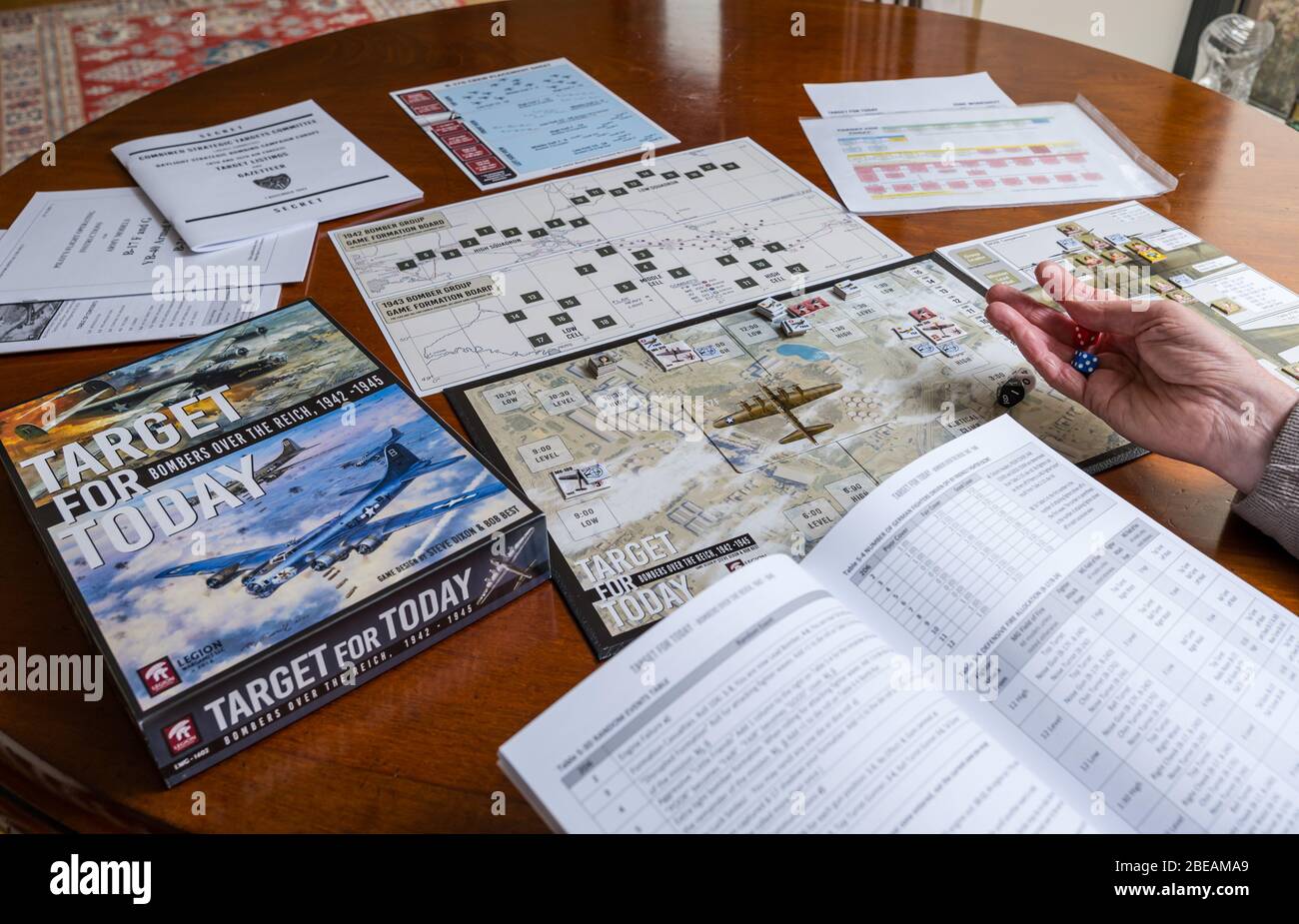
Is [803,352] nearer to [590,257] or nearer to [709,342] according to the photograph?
[709,342]

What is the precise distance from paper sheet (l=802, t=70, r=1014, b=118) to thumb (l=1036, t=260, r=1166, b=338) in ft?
1.67

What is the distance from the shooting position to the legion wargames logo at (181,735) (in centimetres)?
56

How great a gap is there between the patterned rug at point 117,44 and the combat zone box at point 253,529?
244cm

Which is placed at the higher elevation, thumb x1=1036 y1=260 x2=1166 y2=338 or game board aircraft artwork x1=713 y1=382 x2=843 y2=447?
thumb x1=1036 y1=260 x2=1166 y2=338

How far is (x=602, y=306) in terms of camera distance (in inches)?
38.3

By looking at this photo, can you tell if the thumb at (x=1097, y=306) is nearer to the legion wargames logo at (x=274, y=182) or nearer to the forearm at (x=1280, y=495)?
the forearm at (x=1280, y=495)

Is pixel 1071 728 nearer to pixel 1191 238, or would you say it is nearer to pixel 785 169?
pixel 1191 238

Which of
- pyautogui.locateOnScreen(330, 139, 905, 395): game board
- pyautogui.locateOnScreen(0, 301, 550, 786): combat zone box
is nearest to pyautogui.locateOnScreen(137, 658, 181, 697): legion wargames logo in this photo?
pyautogui.locateOnScreen(0, 301, 550, 786): combat zone box

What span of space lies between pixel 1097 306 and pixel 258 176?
909mm

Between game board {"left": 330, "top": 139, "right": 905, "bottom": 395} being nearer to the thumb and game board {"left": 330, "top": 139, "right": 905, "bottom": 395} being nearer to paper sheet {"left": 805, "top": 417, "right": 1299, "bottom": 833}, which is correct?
the thumb

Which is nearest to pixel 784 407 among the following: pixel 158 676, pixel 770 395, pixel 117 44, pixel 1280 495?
pixel 770 395

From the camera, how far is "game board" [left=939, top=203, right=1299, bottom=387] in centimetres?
90

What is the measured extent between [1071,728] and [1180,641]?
0.10 meters
